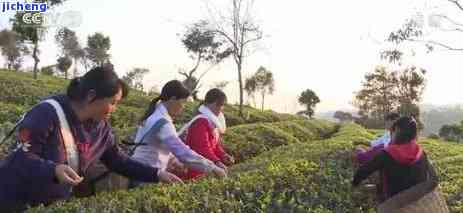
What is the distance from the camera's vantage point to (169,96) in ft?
18.0

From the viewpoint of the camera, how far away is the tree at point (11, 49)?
54.5 metres

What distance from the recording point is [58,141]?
357 cm

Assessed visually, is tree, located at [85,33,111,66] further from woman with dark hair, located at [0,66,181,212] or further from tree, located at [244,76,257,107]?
woman with dark hair, located at [0,66,181,212]

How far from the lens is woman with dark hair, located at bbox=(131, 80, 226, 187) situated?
206 inches

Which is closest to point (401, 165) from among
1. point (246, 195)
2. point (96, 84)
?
point (246, 195)

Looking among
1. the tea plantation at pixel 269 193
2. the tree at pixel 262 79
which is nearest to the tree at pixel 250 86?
the tree at pixel 262 79

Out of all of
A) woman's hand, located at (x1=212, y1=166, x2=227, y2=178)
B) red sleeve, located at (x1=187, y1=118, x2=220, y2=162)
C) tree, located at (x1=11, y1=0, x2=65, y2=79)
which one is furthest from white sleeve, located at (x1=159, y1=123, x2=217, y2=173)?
tree, located at (x1=11, y1=0, x2=65, y2=79)

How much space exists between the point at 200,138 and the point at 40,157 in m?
3.00

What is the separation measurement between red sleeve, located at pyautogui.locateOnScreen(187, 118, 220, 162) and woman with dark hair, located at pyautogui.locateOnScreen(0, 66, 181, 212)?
8.24 feet

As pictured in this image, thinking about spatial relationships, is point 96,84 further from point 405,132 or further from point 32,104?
point 32,104

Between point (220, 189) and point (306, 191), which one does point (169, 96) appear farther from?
point (306, 191)

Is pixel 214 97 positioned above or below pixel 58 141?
above

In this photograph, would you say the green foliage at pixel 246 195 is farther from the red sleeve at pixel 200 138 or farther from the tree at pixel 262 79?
the tree at pixel 262 79

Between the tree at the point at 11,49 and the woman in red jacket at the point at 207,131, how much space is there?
4957cm
